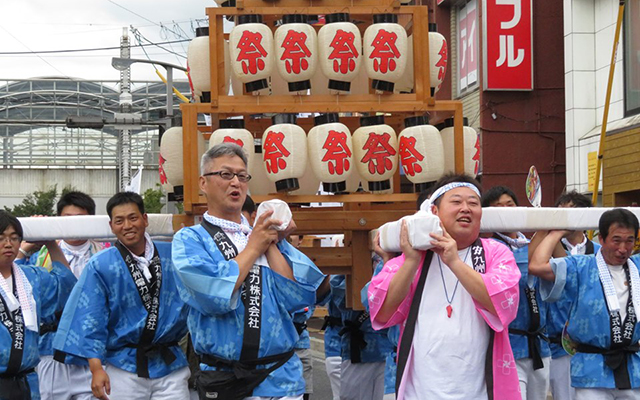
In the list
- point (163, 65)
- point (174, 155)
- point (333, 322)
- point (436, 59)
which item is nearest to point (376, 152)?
point (436, 59)

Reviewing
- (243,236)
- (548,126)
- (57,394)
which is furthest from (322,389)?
(548,126)

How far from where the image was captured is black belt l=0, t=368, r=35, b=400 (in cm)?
554

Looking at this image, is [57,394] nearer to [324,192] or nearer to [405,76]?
[324,192]

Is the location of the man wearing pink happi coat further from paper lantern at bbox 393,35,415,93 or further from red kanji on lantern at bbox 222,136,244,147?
paper lantern at bbox 393,35,415,93

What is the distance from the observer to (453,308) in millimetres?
4242

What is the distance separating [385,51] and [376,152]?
76cm

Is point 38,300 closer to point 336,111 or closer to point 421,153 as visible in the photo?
point 336,111

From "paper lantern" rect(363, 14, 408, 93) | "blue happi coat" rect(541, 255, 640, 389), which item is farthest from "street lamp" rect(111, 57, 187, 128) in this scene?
"blue happi coat" rect(541, 255, 640, 389)

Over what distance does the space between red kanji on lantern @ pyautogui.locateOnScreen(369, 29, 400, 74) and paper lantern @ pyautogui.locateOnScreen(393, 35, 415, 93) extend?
0.35m

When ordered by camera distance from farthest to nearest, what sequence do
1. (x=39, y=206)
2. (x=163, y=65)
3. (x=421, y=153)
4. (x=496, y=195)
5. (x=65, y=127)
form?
(x=65, y=127) → (x=39, y=206) → (x=163, y=65) → (x=421, y=153) → (x=496, y=195)

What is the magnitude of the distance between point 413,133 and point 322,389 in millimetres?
5802

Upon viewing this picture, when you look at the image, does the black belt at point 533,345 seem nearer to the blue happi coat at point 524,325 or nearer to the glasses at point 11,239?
the blue happi coat at point 524,325

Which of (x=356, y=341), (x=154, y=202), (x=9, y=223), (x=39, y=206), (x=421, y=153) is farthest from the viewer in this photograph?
(x=39, y=206)

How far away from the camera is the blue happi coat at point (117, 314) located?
5.33m
